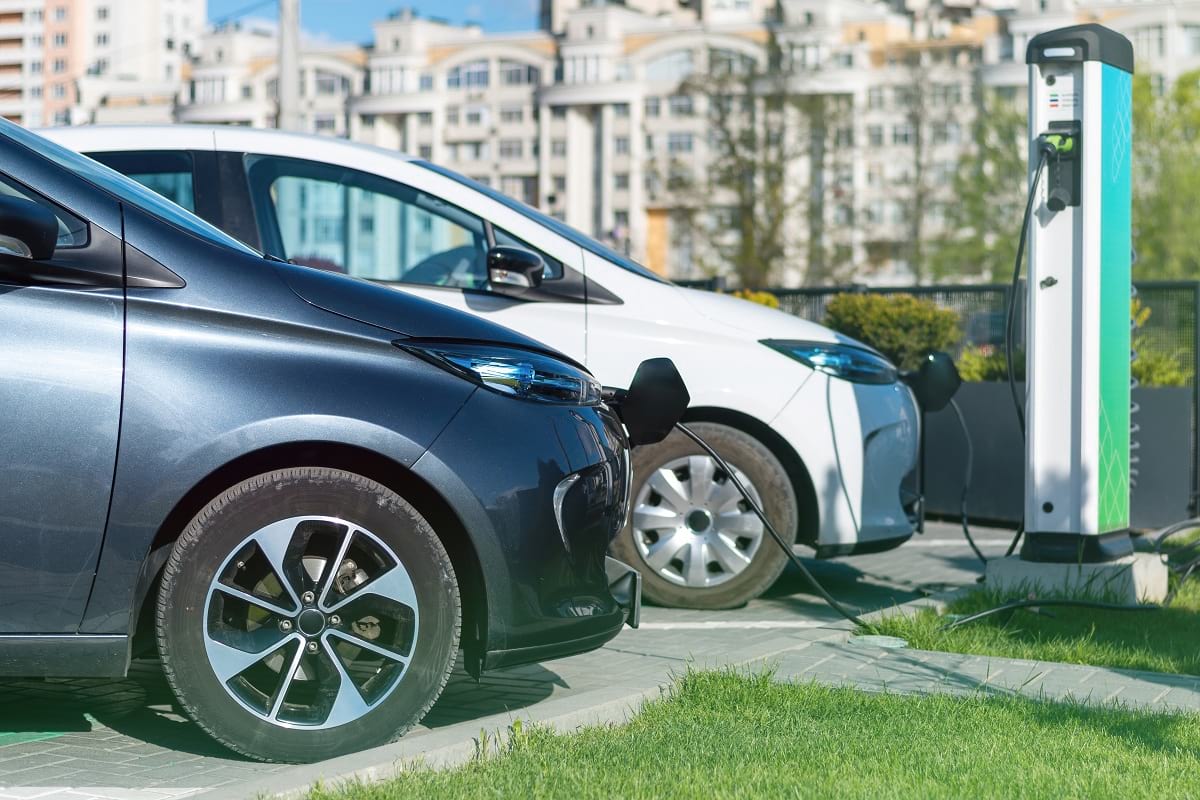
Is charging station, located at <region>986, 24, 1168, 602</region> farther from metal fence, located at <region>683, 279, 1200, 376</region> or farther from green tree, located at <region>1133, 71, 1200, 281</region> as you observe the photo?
green tree, located at <region>1133, 71, 1200, 281</region>

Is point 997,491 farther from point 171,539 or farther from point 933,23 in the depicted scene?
point 933,23

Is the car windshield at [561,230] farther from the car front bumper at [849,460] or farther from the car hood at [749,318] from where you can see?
the car front bumper at [849,460]

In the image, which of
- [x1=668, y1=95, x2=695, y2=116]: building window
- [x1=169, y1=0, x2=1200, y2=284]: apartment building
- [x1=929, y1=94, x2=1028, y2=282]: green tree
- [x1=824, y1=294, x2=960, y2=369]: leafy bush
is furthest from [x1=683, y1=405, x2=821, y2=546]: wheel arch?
[x1=668, y1=95, x2=695, y2=116]: building window

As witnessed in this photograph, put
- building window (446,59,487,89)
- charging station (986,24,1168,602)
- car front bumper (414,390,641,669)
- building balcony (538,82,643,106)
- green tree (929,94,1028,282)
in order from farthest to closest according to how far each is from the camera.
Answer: building window (446,59,487,89), building balcony (538,82,643,106), green tree (929,94,1028,282), charging station (986,24,1168,602), car front bumper (414,390,641,669)

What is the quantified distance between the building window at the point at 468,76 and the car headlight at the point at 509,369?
113m

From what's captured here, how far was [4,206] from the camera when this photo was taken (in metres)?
3.91

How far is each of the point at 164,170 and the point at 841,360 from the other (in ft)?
9.75

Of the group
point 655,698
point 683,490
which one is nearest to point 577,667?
point 655,698

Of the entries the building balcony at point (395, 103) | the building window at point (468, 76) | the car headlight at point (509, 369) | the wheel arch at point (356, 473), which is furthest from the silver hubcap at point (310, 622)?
the building window at point (468, 76)

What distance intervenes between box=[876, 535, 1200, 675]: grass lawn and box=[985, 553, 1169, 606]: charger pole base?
0.10 m

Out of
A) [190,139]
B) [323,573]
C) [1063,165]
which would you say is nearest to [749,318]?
[1063,165]

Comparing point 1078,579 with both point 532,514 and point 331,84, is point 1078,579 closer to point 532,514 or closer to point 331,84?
point 532,514

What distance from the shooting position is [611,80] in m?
110

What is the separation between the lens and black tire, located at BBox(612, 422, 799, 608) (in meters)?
6.93
